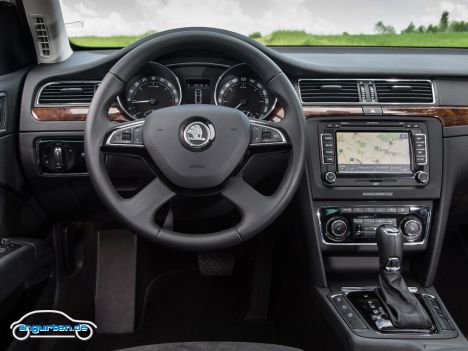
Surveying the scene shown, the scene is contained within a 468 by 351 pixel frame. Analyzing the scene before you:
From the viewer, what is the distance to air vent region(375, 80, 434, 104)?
76.3 inches

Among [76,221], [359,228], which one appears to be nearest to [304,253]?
[359,228]

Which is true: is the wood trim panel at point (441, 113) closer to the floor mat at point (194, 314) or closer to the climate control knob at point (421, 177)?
the climate control knob at point (421, 177)

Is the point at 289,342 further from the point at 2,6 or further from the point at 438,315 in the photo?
the point at 2,6

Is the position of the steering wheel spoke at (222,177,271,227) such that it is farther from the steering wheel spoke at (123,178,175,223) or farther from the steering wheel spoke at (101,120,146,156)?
the steering wheel spoke at (101,120,146,156)

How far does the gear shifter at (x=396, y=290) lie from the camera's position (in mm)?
1685

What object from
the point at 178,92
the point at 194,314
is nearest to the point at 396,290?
the point at 178,92

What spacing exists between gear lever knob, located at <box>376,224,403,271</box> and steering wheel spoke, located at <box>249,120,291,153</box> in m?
0.41

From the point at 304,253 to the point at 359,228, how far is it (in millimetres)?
225

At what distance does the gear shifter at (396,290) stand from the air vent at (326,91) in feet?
1.51

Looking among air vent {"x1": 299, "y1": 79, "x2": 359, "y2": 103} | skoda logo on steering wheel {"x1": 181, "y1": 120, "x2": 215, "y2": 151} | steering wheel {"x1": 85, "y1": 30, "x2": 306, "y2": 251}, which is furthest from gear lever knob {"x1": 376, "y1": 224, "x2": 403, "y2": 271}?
skoda logo on steering wheel {"x1": 181, "y1": 120, "x2": 215, "y2": 151}

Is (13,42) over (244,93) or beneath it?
over

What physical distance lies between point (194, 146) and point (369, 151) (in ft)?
2.16

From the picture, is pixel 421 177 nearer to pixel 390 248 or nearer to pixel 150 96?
pixel 390 248

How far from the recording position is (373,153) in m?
1.90
